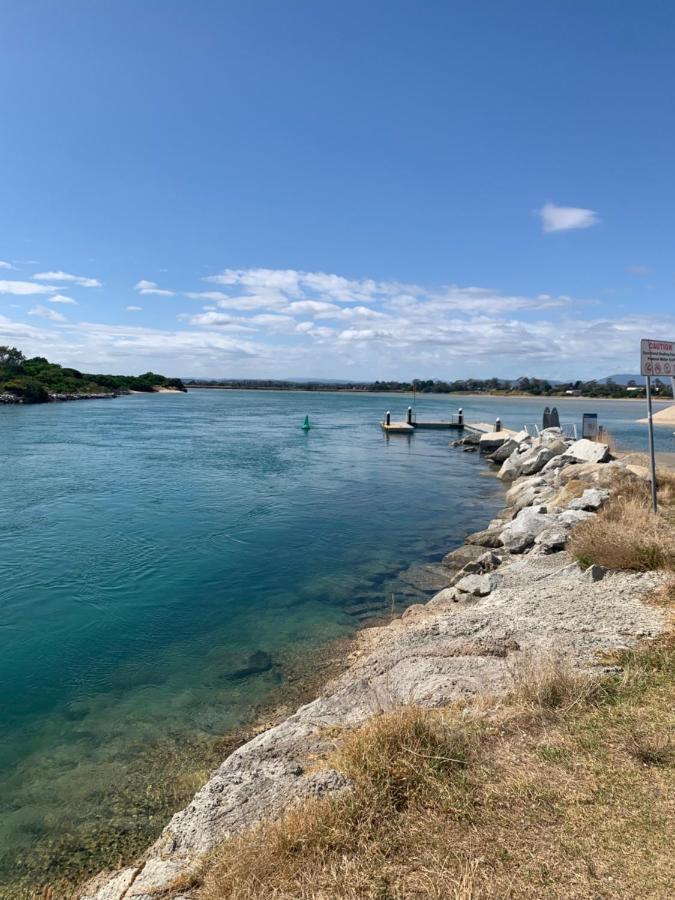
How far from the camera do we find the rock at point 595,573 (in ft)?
24.7

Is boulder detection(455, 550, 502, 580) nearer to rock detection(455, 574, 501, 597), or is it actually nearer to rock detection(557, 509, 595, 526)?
rock detection(455, 574, 501, 597)

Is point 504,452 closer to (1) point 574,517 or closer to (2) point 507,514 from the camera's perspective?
(2) point 507,514

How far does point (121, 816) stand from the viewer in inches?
200

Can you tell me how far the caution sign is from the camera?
966 cm

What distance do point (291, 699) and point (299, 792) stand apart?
3.27 m

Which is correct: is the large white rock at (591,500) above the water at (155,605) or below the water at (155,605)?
above

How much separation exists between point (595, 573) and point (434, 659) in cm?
299

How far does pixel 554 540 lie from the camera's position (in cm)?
976

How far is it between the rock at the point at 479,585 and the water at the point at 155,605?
132 cm

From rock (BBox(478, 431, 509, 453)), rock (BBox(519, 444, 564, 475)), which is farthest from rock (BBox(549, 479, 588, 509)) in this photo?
rock (BBox(478, 431, 509, 453))

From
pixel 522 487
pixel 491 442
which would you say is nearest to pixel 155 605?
pixel 522 487

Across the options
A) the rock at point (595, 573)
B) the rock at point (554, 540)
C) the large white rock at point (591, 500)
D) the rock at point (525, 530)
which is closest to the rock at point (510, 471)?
the rock at point (525, 530)

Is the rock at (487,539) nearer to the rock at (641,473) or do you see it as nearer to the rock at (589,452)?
the rock at (641,473)

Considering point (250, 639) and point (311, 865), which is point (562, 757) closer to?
point (311, 865)
